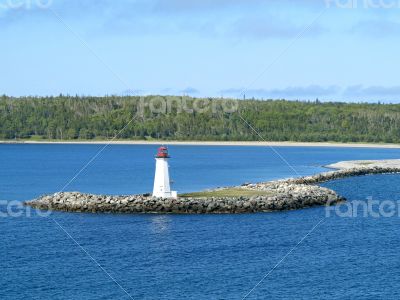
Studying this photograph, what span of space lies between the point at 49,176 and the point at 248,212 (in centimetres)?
5037

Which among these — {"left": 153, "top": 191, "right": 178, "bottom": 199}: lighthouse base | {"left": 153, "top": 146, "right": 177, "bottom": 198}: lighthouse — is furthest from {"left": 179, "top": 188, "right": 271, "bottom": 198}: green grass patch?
{"left": 153, "top": 146, "right": 177, "bottom": 198}: lighthouse

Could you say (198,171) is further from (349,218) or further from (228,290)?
(228,290)

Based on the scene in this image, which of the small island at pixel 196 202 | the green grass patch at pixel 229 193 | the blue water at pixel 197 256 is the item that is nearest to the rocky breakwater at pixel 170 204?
the small island at pixel 196 202

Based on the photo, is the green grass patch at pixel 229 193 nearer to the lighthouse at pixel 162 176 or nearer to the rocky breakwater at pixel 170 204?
the rocky breakwater at pixel 170 204

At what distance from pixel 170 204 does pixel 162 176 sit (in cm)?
254

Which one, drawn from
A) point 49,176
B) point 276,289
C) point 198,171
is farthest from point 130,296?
point 198,171

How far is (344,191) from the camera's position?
83.6 m

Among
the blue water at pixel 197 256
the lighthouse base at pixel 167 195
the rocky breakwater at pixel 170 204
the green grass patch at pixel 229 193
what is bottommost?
the blue water at pixel 197 256

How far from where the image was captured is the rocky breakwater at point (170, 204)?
202 ft

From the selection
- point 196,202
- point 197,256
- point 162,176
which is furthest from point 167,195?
point 197,256

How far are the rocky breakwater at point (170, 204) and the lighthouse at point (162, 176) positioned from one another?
98 centimetres

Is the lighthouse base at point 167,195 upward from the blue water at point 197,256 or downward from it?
upward

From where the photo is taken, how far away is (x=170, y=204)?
61.4 m

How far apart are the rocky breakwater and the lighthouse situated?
976mm
